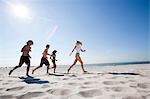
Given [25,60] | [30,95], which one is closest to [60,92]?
[30,95]

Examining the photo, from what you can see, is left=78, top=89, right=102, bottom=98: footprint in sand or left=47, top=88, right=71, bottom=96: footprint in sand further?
left=47, top=88, right=71, bottom=96: footprint in sand

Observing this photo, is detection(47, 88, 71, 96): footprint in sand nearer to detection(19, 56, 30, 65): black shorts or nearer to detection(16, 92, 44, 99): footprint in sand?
detection(16, 92, 44, 99): footprint in sand

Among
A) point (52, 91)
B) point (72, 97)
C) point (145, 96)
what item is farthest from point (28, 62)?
point (145, 96)

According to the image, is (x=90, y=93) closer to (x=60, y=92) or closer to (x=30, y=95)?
(x=60, y=92)

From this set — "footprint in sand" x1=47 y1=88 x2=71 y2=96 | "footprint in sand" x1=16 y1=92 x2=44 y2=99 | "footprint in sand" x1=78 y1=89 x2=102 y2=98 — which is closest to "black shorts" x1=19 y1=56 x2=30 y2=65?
"footprint in sand" x1=47 y1=88 x2=71 y2=96

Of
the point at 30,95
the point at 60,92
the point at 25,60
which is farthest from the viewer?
the point at 25,60

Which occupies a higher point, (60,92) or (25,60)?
(25,60)

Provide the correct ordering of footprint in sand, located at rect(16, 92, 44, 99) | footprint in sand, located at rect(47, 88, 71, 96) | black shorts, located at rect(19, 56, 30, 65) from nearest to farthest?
footprint in sand, located at rect(16, 92, 44, 99) < footprint in sand, located at rect(47, 88, 71, 96) < black shorts, located at rect(19, 56, 30, 65)

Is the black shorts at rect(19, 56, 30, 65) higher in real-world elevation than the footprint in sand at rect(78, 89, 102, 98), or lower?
higher

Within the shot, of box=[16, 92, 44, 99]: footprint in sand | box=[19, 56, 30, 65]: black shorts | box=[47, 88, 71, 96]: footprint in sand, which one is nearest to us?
box=[16, 92, 44, 99]: footprint in sand

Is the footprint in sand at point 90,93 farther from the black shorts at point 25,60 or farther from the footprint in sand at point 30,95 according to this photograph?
the black shorts at point 25,60

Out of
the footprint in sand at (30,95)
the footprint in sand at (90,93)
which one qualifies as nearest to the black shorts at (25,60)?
the footprint in sand at (30,95)

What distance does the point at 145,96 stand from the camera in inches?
151

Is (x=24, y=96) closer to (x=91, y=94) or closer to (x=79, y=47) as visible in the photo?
(x=91, y=94)
